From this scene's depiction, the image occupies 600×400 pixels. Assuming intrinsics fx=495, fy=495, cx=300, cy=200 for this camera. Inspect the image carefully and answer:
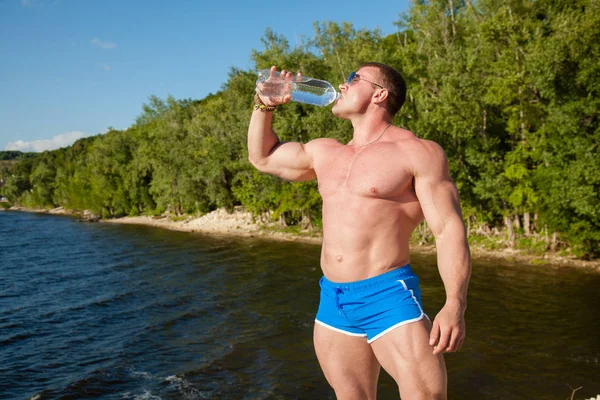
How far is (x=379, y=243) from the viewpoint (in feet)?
9.10

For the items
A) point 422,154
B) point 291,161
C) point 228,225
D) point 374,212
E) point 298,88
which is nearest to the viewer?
point 422,154

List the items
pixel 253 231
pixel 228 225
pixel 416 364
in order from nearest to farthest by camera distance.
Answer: pixel 416 364 < pixel 253 231 < pixel 228 225

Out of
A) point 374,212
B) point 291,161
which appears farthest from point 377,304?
point 291,161

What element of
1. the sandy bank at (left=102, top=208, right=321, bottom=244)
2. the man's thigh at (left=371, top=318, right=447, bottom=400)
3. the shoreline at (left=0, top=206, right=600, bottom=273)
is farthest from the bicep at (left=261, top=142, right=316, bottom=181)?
the sandy bank at (left=102, top=208, right=321, bottom=244)

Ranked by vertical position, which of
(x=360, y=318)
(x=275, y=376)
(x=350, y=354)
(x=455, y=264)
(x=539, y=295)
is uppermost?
(x=455, y=264)

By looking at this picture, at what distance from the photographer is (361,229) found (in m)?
2.80

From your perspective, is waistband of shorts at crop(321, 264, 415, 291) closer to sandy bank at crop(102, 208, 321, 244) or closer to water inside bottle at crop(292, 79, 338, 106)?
water inside bottle at crop(292, 79, 338, 106)

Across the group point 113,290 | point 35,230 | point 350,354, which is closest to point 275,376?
point 350,354

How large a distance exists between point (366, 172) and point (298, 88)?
113cm

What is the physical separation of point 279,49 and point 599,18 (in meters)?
18.6

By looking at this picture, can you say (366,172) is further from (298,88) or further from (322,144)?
(298,88)

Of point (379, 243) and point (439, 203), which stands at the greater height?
point (439, 203)

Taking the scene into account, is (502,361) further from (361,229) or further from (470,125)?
(470,125)

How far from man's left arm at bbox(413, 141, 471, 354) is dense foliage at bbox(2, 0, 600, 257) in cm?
1747
